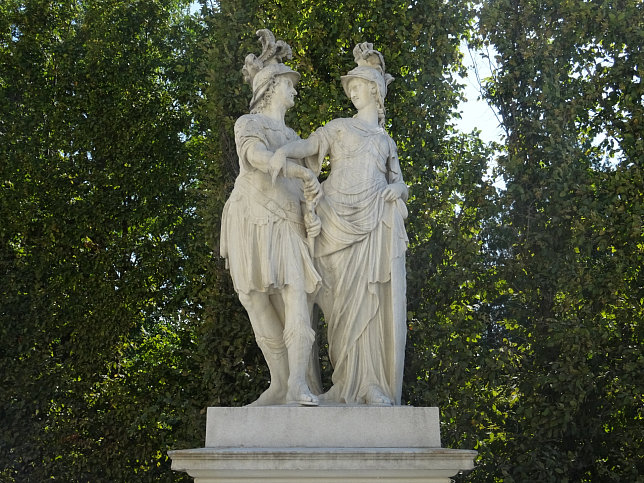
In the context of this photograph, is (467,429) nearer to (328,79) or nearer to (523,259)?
(523,259)

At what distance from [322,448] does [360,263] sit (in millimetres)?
1158

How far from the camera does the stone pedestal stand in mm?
4426

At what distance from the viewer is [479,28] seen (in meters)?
8.96

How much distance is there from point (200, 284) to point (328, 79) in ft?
8.11

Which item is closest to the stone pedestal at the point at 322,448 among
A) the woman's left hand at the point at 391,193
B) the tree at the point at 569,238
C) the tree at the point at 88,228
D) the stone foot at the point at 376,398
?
the stone foot at the point at 376,398

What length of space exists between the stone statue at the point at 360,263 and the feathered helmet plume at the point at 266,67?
1.45 ft

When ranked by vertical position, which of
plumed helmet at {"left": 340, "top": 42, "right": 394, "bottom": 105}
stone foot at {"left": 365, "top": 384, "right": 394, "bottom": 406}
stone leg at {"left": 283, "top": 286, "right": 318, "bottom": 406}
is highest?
plumed helmet at {"left": 340, "top": 42, "right": 394, "bottom": 105}

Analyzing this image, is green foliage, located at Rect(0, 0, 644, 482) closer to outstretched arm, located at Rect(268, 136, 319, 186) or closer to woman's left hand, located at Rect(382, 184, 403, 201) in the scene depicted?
woman's left hand, located at Rect(382, 184, 403, 201)

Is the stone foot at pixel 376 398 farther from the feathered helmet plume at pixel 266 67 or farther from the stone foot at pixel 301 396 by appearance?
the feathered helmet plume at pixel 266 67

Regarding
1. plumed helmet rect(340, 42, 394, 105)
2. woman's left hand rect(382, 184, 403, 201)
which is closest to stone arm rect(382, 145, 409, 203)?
woman's left hand rect(382, 184, 403, 201)

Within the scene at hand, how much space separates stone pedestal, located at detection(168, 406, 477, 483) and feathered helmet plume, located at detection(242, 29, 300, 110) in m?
1.99

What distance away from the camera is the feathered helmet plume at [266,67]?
5.46 meters

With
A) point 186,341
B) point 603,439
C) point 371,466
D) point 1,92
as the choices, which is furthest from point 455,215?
point 1,92

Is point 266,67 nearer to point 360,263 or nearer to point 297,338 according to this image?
point 360,263
